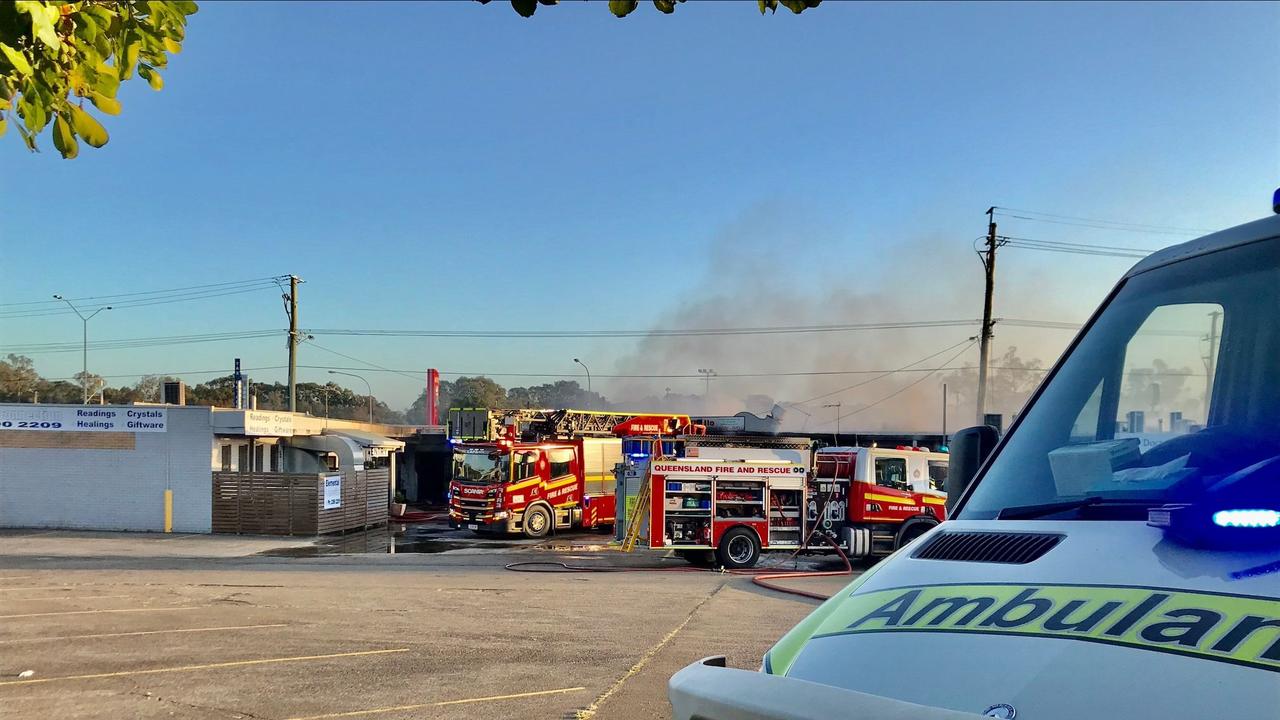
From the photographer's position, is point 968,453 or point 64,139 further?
point 64,139

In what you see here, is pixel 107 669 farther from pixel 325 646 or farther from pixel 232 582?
pixel 232 582

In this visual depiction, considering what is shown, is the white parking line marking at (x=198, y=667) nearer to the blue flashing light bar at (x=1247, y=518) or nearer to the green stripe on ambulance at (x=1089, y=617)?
the green stripe on ambulance at (x=1089, y=617)

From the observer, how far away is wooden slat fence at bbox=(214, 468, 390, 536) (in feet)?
79.9

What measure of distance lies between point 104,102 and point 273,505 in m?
22.8

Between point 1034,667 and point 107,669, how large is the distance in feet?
29.5

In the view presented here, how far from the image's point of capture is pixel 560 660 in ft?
27.7

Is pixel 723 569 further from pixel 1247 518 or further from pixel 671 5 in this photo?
pixel 1247 518

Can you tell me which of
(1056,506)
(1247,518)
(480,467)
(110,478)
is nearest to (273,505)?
(110,478)

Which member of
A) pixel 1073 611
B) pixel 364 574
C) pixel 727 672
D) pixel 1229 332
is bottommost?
pixel 364 574

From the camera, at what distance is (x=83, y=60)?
12.3 ft

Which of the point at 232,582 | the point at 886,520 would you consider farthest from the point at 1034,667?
the point at 886,520

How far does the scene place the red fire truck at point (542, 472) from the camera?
81.4ft

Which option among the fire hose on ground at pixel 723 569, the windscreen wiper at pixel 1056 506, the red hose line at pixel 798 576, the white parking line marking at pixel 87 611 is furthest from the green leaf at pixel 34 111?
the fire hose on ground at pixel 723 569

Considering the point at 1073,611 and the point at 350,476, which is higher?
the point at 1073,611
